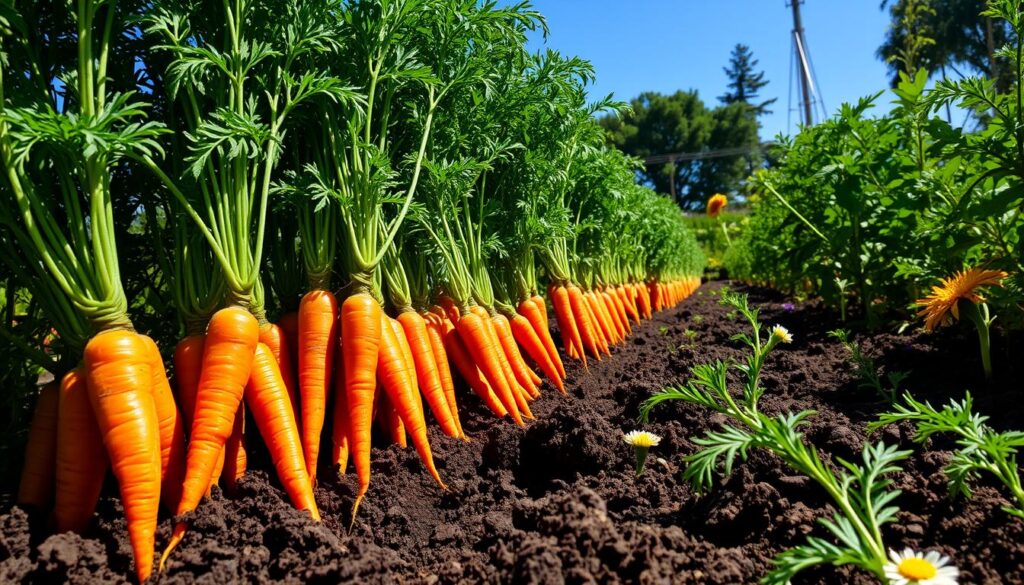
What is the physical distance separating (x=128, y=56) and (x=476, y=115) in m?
1.48

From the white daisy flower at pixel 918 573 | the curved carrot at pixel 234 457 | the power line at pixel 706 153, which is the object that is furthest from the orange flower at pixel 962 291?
the power line at pixel 706 153

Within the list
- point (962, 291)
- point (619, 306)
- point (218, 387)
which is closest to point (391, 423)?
point (218, 387)

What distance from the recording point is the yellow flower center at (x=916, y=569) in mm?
901

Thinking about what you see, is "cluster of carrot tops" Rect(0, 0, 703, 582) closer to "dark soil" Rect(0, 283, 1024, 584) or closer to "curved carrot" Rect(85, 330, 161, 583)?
"curved carrot" Rect(85, 330, 161, 583)

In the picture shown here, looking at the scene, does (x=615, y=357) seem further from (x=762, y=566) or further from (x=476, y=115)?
(x=762, y=566)

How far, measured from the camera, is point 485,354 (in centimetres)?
276

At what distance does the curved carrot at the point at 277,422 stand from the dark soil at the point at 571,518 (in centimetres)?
7

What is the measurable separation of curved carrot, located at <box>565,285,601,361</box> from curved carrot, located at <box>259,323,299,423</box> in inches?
88.0

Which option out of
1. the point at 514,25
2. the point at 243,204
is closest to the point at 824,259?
the point at 514,25

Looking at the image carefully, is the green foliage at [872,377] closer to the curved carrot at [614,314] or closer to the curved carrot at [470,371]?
the curved carrot at [470,371]

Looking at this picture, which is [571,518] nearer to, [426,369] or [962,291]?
[426,369]

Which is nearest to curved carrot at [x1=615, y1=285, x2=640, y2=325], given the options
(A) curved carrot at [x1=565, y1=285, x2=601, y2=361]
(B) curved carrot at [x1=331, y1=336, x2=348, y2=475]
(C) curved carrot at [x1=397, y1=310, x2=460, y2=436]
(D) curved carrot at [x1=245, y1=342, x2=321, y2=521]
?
(A) curved carrot at [x1=565, y1=285, x2=601, y2=361]

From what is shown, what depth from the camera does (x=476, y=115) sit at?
2.84 meters

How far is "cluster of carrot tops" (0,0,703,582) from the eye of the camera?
1610 mm
